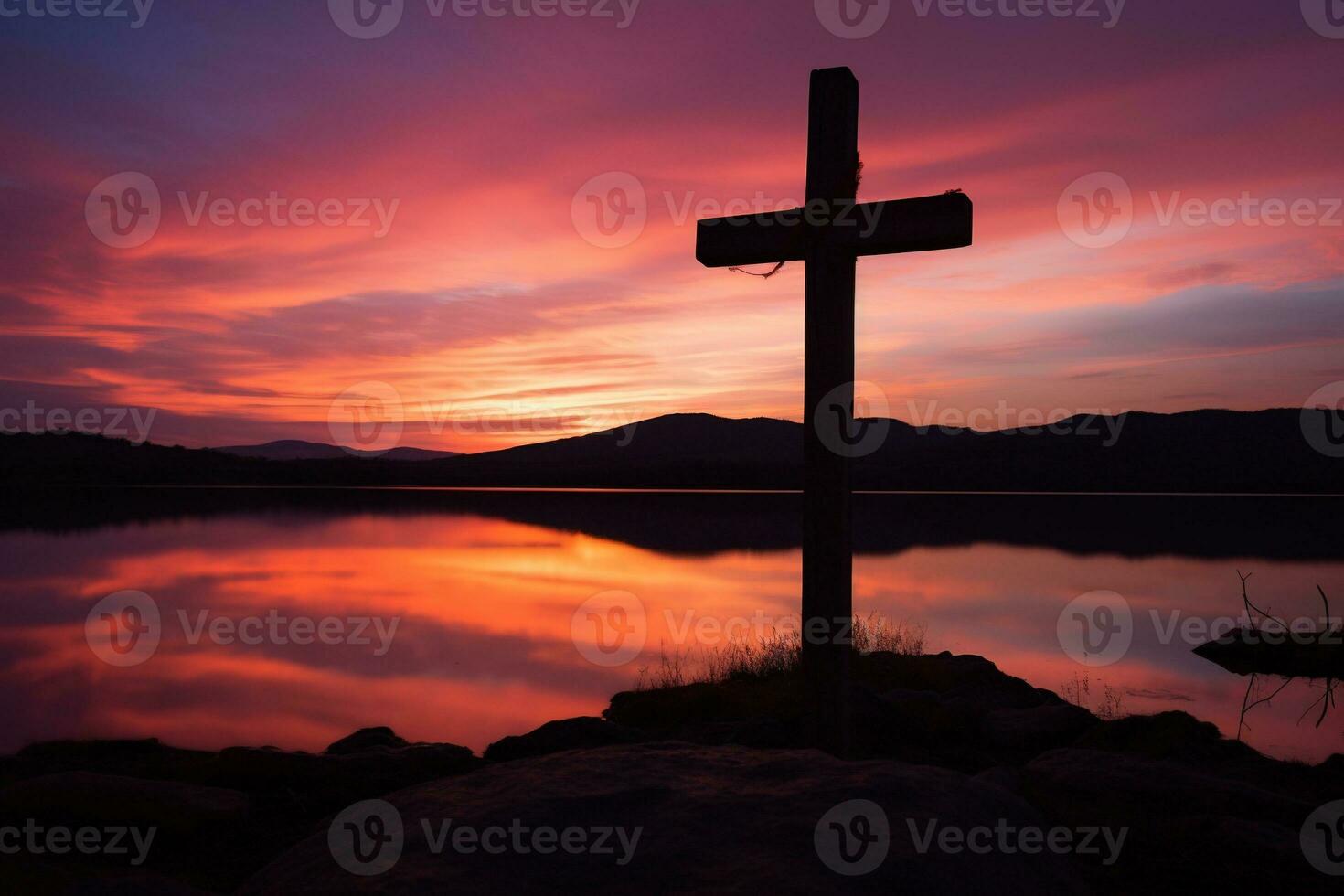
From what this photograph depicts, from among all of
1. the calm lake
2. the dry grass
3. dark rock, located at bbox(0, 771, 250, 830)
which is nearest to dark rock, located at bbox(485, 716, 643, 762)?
dark rock, located at bbox(0, 771, 250, 830)

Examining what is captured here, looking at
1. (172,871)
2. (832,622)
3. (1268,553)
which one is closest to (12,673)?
(172,871)

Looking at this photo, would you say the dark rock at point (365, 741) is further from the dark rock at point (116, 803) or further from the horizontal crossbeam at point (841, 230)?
the horizontal crossbeam at point (841, 230)

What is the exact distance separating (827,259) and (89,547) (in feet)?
96.8

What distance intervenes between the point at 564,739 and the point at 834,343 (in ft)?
10.2

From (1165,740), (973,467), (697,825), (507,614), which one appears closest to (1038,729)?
(1165,740)

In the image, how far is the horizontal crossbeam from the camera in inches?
155

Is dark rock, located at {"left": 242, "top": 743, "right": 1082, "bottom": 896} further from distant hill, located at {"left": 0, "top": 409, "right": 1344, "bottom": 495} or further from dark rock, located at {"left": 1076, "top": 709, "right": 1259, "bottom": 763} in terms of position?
distant hill, located at {"left": 0, "top": 409, "right": 1344, "bottom": 495}

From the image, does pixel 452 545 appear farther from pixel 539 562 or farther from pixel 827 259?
pixel 827 259

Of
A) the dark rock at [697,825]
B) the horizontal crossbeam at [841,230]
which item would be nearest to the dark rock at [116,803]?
the dark rock at [697,825]

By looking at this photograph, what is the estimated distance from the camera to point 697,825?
96.3 inches

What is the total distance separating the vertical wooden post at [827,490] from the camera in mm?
4035

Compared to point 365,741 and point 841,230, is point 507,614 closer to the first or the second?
point 365,741

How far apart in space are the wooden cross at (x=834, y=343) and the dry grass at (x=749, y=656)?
Result: 4.93 m

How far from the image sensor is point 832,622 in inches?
159
